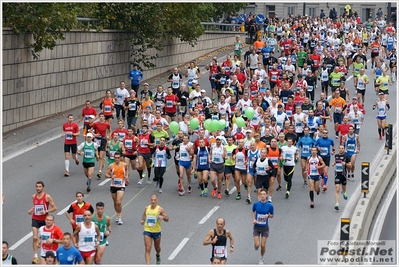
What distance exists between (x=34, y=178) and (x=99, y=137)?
74.4 inches

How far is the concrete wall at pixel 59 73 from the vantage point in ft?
95.0

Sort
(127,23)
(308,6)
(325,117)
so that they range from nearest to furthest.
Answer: (325,117)
(127,23)
(308,6)

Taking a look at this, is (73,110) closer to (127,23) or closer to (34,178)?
(127,23)

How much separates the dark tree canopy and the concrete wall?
48 centimetres

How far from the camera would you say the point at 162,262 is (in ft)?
59.6

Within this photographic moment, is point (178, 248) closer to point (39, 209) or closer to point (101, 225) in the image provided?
point (101, 225)

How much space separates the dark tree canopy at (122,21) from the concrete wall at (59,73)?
478 millimetres

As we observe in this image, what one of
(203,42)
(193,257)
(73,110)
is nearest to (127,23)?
(73,110)

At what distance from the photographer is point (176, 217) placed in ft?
69.6

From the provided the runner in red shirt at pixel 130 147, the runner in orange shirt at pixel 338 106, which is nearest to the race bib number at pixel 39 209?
the runner in red shirt at pixel 130 147

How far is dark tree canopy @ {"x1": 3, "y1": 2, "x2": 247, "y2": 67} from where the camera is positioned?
92.0ft

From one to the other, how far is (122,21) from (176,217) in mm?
16785

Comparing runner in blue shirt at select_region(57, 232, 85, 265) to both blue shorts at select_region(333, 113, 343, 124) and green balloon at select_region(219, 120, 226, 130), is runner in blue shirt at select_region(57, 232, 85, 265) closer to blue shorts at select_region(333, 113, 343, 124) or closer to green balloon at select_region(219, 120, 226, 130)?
green balloon at select_region(219, 120, 226, 130)

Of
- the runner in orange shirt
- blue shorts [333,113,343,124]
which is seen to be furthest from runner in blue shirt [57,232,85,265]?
blue shorts [333,113,343,124]
